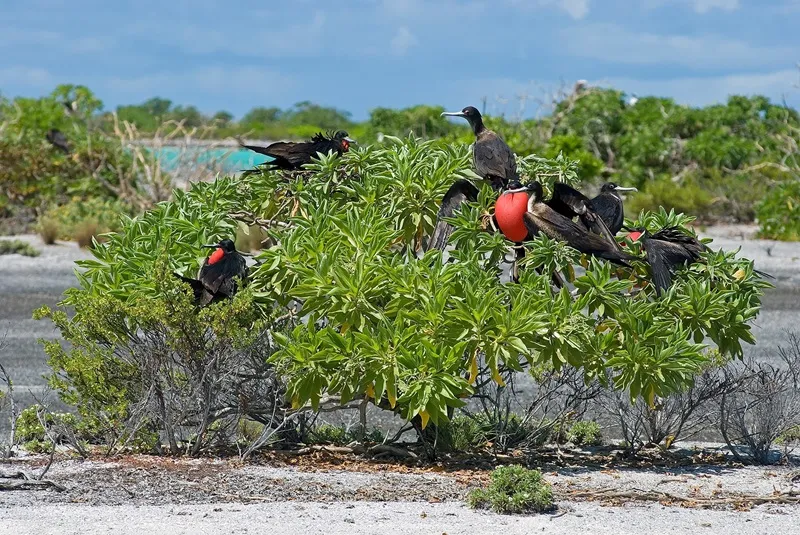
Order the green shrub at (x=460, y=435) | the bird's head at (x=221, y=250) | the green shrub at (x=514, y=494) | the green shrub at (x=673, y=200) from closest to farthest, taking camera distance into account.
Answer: the green shrub at (x=514, y=494) → the bird's head at (x=221, y=250) → the green shrub at (x=460, y=435) → the green shrub at (x=673, y=200)

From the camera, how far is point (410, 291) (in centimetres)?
596

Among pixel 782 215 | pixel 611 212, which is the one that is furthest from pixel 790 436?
pixel 782 215

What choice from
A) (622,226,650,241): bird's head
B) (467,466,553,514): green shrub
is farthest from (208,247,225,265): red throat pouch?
(622,226,650,241): bird's head

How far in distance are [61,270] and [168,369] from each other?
12.1 meters

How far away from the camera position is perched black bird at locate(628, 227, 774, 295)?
6137 millimetres

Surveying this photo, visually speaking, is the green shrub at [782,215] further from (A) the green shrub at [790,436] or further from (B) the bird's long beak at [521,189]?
(B) the bird's long beak at [521,189]

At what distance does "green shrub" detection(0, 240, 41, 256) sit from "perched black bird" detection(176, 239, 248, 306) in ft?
44.1

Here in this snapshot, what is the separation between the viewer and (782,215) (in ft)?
70.9

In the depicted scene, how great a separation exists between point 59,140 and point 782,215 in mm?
13299

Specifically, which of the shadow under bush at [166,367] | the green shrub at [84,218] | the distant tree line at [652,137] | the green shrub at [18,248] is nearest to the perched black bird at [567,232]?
the shadow under bush at [166,367]

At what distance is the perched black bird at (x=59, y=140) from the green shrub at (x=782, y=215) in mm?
12809

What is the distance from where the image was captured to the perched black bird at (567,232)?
5.96m

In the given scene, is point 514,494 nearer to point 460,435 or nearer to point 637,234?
point 460,435

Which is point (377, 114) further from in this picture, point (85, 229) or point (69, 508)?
point (69, 508)
